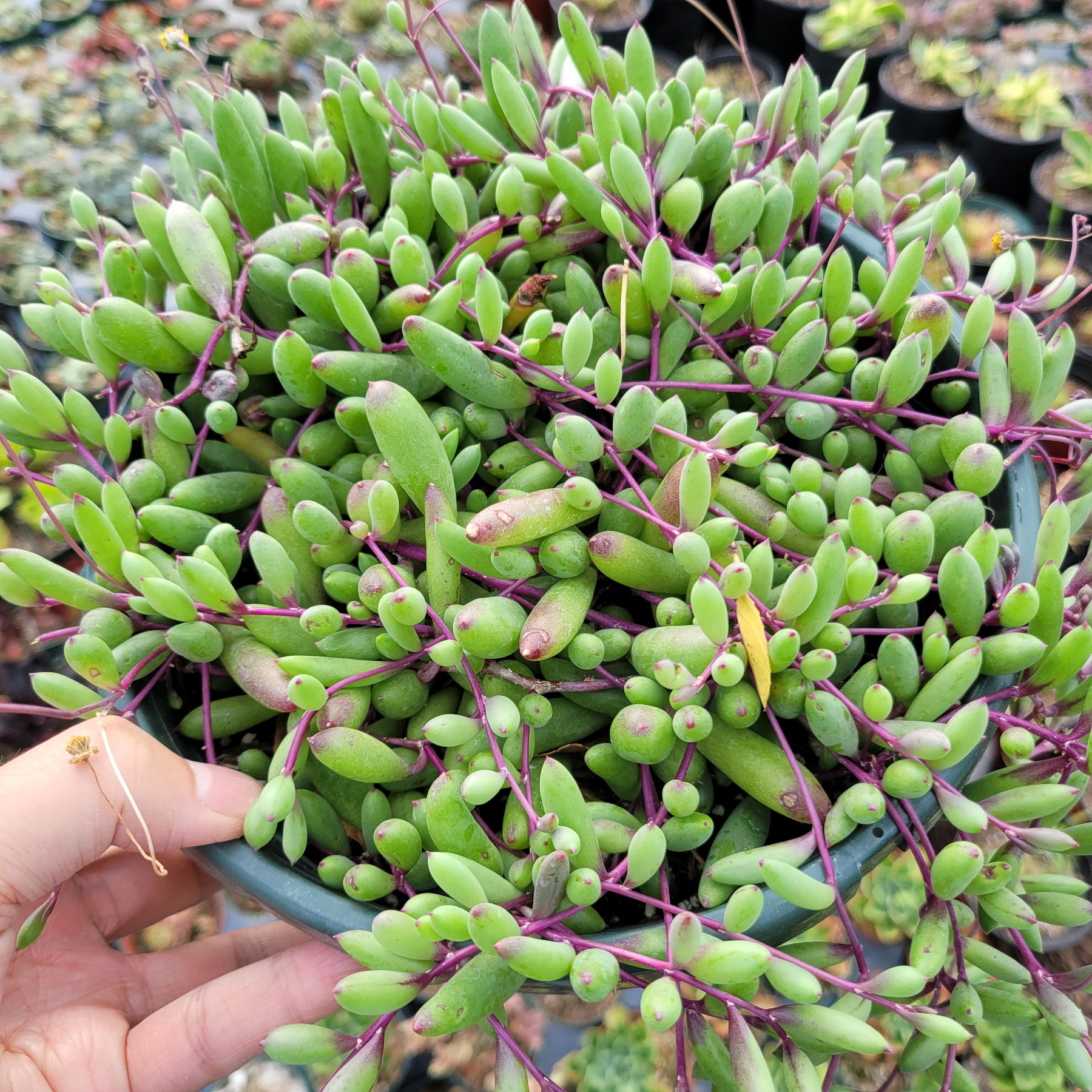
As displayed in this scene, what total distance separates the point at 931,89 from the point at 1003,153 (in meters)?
0.30

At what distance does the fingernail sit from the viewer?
0.61m

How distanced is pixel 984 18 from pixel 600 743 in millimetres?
2350

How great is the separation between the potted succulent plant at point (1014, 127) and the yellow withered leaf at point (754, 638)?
175cm

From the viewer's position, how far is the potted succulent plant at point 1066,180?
162 centimetres

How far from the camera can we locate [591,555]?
1.98 ft

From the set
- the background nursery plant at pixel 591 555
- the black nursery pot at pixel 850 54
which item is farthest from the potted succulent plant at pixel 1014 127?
the background nursery plant at pixel 591 555

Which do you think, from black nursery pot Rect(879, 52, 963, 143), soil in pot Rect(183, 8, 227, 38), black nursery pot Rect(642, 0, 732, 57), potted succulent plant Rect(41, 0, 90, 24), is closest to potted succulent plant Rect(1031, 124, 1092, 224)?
black nursery pot Rect(879, 52, 963, 143)

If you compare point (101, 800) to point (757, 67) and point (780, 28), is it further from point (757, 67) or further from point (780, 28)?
point (780, 28)

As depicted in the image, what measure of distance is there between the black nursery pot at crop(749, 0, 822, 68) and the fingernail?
2.29m

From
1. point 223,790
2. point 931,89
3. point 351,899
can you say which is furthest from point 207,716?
point 931,89

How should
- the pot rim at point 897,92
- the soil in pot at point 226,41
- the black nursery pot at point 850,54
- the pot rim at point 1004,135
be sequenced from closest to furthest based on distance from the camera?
the pot rim at point 1004,135 → the pot rim at point 897,92 → the black nursery pot at point 850,54 → the soil in pot at point 226,41

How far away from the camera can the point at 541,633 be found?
0.55 metres

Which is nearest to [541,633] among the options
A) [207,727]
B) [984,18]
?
[207,727]

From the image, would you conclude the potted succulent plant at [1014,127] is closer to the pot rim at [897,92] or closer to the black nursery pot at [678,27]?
the pot rim at [897,92]
